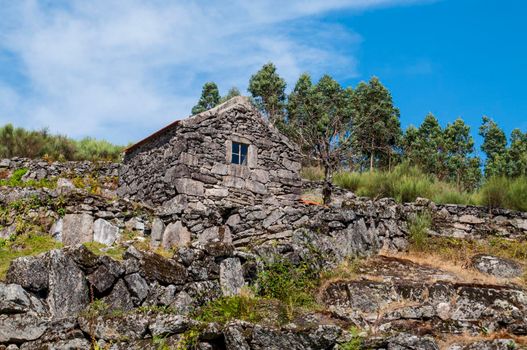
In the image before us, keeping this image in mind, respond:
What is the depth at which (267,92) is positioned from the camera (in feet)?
123

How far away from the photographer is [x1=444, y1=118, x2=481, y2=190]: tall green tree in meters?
29.5

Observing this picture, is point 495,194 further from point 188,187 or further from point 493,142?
point 493,142

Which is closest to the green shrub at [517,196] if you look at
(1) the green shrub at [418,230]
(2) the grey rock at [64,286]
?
(1) the green shrub at [418,230]

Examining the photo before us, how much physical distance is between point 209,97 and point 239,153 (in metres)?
22.4

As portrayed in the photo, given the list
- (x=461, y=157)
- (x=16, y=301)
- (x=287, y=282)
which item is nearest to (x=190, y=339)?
(x=16, y=301)

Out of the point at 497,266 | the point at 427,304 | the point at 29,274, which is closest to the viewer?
the point at 29,274

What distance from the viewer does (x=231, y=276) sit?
30.6ft

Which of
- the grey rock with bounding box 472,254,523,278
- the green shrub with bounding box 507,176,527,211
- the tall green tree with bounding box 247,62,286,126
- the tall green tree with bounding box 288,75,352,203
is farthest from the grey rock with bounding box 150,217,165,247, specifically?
the tall green tree with bounding box 247,62,286,126

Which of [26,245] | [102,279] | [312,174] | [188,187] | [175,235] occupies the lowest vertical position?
[102,279]

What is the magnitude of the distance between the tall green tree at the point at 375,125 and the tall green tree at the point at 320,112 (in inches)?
27.0

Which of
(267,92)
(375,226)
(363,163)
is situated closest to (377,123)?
(363,163)

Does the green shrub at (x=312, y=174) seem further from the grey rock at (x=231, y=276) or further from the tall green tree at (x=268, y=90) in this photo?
the grey rock at (x=231, y=276)

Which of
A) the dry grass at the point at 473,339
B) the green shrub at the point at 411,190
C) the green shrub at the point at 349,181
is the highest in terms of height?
the green shrub at the point at 349,181

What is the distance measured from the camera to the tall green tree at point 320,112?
32.5 m
